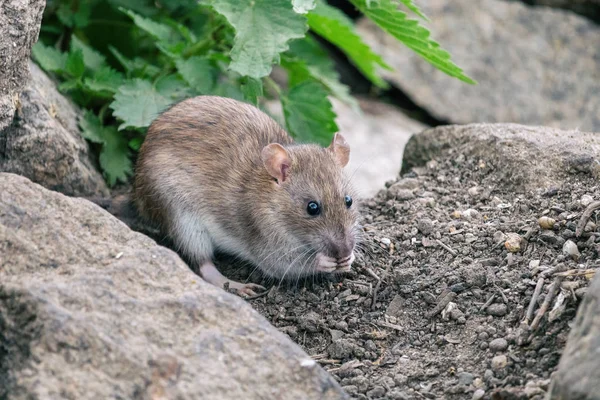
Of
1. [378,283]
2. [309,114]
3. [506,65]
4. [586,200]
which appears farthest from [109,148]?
[506,65]

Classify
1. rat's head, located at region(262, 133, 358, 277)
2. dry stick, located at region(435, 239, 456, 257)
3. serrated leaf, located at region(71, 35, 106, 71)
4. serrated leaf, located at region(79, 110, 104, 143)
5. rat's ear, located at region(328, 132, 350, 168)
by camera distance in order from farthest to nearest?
serrated leaf, located at region(71, 35, 106, 71) < serrated leaf, located at region(79, 110, 104, 143) < rat's ear, located at region(328, 132, 350, 168) < rat's head, located at region(262, 133, 358, 277) < dry stick, located at region(435, 239, 456, 257)

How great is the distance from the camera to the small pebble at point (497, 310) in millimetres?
4441

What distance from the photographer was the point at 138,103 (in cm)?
643

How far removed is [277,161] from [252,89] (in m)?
1.06

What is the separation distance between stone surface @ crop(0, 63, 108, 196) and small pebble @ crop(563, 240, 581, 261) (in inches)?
142

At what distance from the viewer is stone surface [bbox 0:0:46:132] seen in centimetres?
498

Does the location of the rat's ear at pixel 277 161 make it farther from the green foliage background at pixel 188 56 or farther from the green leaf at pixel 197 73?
the green leaf at pixel 197 73

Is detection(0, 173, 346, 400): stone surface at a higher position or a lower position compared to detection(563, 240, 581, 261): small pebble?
lower

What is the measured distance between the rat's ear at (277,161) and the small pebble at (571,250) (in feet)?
6.34

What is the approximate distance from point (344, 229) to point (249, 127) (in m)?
1.17

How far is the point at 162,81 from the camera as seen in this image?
673 centimetres

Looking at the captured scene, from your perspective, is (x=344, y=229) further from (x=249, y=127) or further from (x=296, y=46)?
(x=296, y=46)

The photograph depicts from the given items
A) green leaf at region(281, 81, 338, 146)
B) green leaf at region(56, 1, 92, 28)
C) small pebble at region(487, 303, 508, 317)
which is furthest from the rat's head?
green leaf at region(56, 1, 92, 28)

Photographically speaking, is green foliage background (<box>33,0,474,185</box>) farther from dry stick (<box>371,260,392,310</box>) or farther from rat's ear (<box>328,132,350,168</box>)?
dry stick (<box>371,260,392,310</box>)
